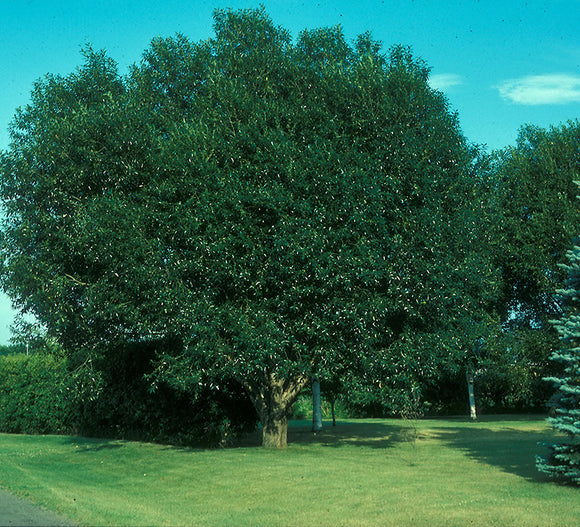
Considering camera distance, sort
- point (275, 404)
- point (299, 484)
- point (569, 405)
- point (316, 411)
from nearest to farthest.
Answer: point (569, 405) → point (299, 484) → point (275, 404) → point (316, 411)

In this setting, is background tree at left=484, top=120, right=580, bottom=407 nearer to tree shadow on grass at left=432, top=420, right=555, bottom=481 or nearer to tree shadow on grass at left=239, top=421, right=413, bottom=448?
tree shadow on grass at left=432, top=420, right=555, bottom=481

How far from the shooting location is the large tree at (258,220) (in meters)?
16.9

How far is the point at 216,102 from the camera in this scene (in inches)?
763

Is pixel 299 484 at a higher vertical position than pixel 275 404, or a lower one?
lower

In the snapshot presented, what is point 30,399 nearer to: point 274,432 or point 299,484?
point 274,432

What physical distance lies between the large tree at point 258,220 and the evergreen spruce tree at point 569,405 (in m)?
4.57

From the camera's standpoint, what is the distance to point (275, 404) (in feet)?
70.2

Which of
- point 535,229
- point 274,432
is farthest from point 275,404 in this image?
point 535,229

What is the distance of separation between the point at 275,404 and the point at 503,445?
7181mm

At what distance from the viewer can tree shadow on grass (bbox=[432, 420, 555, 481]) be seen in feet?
51.9

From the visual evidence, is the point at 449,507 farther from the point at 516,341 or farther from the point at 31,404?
the point at 31,404

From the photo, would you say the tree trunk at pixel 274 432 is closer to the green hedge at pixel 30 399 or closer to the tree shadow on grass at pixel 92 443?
the tree shadow on grass at pixel 92 443

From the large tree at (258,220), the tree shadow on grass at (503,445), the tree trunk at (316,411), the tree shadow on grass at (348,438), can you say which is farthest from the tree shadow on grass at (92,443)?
the tree shadow on grass at (503,445)

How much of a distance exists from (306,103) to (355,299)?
580cm
